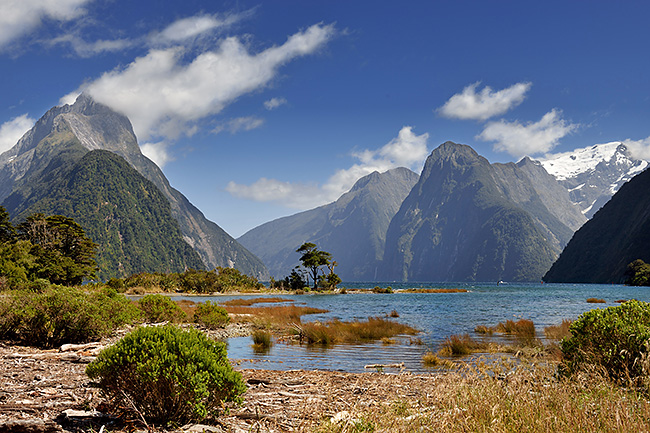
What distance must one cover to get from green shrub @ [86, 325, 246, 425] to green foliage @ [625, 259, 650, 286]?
126257mm

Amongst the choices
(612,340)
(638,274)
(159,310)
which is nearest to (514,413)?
(612,340)

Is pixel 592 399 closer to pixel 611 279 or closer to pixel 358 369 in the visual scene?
pixel 358 369

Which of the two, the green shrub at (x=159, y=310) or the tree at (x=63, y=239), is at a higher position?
the tree at (x=63, y=239)

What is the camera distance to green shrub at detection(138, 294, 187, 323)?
23594mm

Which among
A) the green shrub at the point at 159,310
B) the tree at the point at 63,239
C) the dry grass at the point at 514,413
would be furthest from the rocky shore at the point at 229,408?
the tree at the point at 63,239

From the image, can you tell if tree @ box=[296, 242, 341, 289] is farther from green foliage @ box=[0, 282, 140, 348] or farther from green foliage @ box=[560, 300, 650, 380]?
green foliage @ box=[560, 300, 650, 380]

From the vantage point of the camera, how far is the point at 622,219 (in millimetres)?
152875

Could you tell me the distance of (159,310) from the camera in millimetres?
23812

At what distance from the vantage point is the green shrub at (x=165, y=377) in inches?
227

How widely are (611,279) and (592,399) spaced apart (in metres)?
159

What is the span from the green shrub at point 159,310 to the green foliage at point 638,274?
385 ft

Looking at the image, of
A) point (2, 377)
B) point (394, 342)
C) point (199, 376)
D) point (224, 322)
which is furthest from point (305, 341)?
point (199, 376)

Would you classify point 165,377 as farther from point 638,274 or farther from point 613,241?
point 613,241

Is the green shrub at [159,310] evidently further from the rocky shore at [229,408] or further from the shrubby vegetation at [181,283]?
the shrubby vegetation at [181,283]
